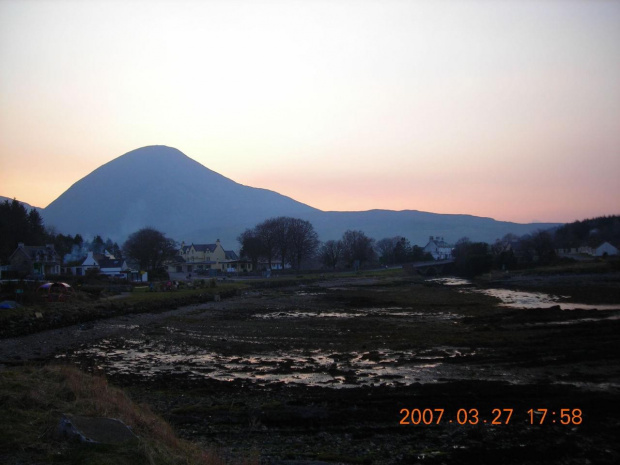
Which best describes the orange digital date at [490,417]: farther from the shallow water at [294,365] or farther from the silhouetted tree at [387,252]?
the silhouetted tree at [387,252]

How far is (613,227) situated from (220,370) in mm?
122122

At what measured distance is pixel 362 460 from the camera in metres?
9.02

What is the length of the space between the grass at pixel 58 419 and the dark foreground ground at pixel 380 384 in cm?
127

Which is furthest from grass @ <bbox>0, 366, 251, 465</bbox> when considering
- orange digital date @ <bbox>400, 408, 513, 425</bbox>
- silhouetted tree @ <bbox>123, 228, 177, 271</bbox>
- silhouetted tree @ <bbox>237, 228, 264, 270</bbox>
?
silhouetted tree @ <bbox>237, 228, 264, 270</bbox>

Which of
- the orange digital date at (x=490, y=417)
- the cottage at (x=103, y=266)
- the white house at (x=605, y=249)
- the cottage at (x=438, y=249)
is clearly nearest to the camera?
the orange digital date at (x=490, y=417)

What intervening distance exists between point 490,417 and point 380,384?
12.4 ft

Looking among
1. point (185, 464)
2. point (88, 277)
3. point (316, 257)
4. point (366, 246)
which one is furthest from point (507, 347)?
point (316, 257)

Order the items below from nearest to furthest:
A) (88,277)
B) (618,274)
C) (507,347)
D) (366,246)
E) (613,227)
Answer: (507,347) < (88,277) < (618,274) < (613,227) < (366,246)

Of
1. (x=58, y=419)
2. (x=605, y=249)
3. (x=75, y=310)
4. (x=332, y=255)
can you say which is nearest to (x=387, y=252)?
(x=332, y=255)

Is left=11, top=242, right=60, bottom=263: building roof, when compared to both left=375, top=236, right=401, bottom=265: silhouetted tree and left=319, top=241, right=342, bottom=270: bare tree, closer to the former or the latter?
left=319, top=241, right=342, bottom=270: bare tree

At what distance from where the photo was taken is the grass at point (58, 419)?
6824mm

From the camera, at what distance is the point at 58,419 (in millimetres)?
8344

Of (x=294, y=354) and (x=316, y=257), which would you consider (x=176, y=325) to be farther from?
(x=316, y=257)

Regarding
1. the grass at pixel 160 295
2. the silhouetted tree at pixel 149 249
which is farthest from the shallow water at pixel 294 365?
the silhouetted tree at pixel 149 249
